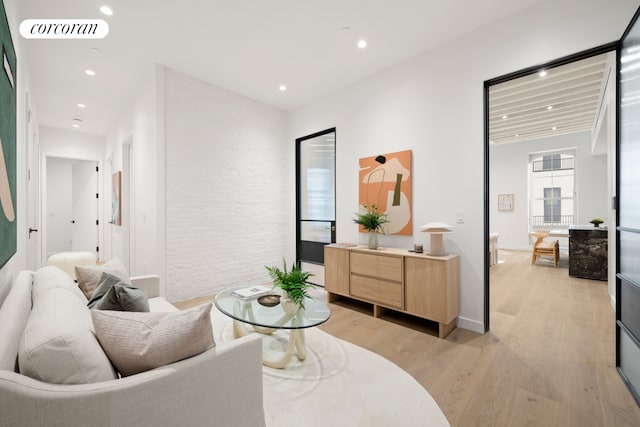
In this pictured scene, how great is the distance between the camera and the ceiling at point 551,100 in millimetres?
3660

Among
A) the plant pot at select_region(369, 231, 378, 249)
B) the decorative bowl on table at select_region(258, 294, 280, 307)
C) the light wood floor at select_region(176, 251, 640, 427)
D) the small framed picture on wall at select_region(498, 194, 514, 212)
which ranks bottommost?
the light wood floor at select_region(176, 251, 640, 427)

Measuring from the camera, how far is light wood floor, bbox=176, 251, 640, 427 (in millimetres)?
1726

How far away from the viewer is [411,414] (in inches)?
66.4

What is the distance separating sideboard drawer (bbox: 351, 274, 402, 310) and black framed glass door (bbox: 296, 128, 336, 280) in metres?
1.09

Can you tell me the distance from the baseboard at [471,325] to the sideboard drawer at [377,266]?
74 cm

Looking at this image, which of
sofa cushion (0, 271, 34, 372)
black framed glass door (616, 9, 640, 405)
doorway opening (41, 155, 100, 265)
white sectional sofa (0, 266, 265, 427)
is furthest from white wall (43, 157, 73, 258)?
black framed glass door (616, 9, 640, 405)

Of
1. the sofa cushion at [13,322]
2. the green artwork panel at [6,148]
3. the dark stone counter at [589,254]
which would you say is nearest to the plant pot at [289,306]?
the sofa cushion at [13,322]

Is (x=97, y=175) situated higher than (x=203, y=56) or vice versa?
(x=203, y=56)

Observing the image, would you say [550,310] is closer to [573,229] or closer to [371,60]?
[573,229]

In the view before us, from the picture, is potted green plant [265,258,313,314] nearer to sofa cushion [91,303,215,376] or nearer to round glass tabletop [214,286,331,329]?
round glass tabletop [214,286,331,329]

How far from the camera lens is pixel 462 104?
2.97 meters

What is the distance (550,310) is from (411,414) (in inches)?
110

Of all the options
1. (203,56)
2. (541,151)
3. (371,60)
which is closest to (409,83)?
(371,60)

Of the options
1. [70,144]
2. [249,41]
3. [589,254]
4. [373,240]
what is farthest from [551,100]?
[70,144]
